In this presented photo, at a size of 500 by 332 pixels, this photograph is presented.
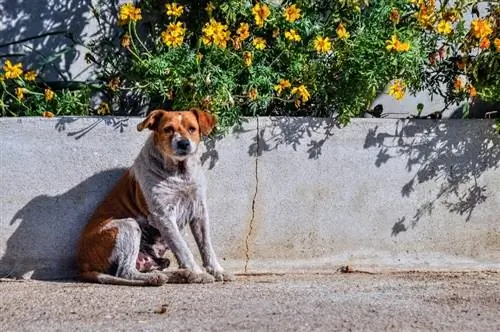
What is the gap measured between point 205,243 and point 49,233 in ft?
3.56

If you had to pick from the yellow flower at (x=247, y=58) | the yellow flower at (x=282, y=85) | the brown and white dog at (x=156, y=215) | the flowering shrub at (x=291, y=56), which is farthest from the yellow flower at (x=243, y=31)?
the brown and white dog at (x=156, y=215)

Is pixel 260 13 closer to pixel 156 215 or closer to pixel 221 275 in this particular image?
pixel 156 215

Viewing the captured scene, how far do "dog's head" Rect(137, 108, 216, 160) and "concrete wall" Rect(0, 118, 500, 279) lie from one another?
1.33ft

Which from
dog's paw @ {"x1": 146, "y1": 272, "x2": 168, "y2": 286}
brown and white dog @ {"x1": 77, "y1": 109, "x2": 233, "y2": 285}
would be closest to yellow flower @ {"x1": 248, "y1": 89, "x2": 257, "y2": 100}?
brown and white dog @ {"x1": 77, "y1": 109, "x2": 233, "y2": 285}

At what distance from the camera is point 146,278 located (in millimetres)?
6359

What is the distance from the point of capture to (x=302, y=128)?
23.1 ft

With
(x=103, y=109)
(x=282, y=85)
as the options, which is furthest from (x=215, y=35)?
(x=103, y=109)

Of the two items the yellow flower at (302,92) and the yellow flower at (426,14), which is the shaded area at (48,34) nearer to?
the yellow flower at (302,92)

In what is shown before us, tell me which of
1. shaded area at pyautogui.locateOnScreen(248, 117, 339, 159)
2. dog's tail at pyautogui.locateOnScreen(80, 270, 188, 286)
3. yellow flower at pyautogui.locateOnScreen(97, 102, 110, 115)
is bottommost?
dog's tail at pyautogui.locateOnScreen(80, 270, 188, 286)

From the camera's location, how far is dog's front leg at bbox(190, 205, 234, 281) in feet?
21.9

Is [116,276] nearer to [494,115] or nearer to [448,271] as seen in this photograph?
[448,271]

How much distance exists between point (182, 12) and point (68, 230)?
5.80 ft

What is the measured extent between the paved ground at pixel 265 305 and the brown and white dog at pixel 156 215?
175 millimetres

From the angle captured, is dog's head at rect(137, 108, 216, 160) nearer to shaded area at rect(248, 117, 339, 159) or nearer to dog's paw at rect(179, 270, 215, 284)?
shaded area at rect(248, 117, 339, 159)
